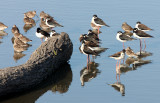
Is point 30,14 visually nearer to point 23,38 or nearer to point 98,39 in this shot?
point 23,38

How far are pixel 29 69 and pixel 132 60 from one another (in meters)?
5.34

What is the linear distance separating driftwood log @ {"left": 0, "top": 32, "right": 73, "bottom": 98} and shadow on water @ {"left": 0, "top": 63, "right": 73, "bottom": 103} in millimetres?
177

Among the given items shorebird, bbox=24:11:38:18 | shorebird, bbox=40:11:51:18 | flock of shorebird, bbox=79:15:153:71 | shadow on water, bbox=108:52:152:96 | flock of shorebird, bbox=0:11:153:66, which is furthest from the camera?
shorebird, bbox=24:11:38:18

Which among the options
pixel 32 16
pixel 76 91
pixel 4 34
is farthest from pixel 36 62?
pixel 32 16

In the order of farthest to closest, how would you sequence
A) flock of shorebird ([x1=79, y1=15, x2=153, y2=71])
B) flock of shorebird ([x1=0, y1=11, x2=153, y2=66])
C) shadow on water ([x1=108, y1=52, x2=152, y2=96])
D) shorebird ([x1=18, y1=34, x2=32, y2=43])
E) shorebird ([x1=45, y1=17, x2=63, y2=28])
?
shorebird ([x1=45, y1=17, x2=63, y2=28])
shorebird ([x1=18, y1=34, x2=32, y2=43])
flock of shorebird ([x1=0, y1=11, x2=153, y2=66])
flock of shorebird ([x1=79, y1=15, x2=153, y2=71])
shadow on water ([x1=108, y1=52, x2=152, y2=96])

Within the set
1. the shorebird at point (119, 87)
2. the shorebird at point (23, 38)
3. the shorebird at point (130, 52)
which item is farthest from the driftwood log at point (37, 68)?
the shorebird at point (23, 38)

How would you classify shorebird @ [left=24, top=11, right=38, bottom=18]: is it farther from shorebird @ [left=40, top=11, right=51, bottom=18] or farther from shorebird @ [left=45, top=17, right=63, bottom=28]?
shorebird @ [left=45, top=17, right=63, bottom=28]

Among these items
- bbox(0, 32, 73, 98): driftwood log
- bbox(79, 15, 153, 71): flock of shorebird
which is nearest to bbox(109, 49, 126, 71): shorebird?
bbox(79, 15, 153, 71): flock of shorebird

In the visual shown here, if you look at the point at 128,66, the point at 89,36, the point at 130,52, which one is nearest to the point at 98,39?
the point at 89,36

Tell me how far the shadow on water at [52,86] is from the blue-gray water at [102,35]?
0.10 metres

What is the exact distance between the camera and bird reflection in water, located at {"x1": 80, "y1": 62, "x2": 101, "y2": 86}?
1612 centimetres

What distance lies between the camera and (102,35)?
22.0 meters

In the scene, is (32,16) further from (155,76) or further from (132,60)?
(155,76)

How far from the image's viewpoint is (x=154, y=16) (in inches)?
995
